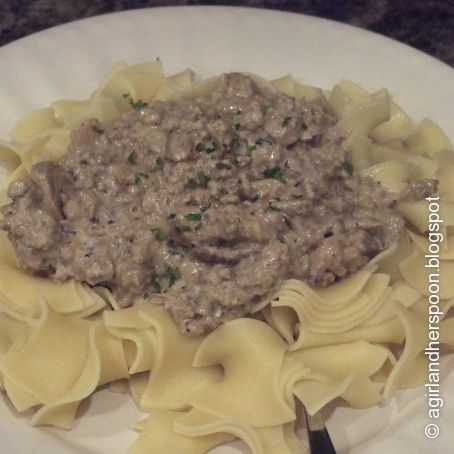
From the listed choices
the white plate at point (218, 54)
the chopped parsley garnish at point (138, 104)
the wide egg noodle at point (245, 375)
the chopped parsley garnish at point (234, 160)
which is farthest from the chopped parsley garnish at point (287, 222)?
the white plate at point (218, 54)

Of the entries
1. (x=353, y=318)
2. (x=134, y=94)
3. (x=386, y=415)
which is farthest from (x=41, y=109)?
(x=386, y=415)

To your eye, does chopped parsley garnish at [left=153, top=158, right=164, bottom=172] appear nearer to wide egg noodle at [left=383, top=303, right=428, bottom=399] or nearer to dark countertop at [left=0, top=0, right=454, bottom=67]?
wide egg noodle at [left=383, top=303, right=428, bottom=399]

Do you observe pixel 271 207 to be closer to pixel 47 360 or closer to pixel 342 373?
pixel 342 373

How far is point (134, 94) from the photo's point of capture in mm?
4953

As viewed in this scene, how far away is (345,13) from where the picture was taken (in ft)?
20.5

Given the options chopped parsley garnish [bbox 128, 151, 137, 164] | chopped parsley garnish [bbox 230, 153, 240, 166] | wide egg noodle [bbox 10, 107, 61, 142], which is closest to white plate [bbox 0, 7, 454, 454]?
wide egg noodle [bbox 10, 107, 61, 142]

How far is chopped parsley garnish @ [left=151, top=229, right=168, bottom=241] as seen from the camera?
12.8 feet

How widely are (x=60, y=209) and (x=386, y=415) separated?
2099mm

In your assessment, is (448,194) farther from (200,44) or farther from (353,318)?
(200,44)

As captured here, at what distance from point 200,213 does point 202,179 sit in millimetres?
206

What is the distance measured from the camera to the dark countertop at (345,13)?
5957 mm

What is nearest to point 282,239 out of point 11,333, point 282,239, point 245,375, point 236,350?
point 282,239

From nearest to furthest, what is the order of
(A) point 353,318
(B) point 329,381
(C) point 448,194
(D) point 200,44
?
(B) point 329,381 → (A) point 353,318 → (C) point 448,194 → (D) point 200,44

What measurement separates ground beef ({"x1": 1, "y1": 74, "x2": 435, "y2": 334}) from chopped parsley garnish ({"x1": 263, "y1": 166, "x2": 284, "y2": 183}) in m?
0.01
